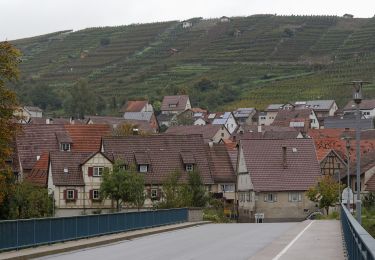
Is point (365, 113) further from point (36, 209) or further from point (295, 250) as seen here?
point (295, 250)

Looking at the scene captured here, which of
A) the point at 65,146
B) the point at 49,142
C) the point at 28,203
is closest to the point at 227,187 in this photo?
the point at 65,146

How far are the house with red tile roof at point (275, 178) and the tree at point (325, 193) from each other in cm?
457

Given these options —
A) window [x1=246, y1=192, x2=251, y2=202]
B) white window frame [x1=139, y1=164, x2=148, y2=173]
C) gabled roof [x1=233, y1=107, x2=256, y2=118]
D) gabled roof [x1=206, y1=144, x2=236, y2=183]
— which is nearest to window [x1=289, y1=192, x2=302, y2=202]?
window [x1=246, y1=192, x2=251, y2=202]

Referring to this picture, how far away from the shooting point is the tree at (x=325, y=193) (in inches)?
3255

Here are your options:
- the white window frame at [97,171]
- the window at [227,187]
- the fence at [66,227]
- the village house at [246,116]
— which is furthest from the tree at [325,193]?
the village house at [246,116]

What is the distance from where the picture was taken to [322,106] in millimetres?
193375

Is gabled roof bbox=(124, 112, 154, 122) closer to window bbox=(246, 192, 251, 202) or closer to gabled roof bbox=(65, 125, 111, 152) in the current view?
gabled roof bbox=(65, 125, 111, 152)

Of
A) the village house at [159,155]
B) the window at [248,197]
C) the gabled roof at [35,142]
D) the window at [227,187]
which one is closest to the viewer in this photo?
the village house at [159,155]

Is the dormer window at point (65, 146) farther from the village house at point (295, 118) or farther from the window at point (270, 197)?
the village house at point (295, 118)

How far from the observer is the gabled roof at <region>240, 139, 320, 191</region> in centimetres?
9144

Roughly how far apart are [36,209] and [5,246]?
1504 inches

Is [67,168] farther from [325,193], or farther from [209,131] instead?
[209,131]

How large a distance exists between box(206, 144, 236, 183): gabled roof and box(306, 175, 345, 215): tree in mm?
10094

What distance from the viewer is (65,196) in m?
81.8
